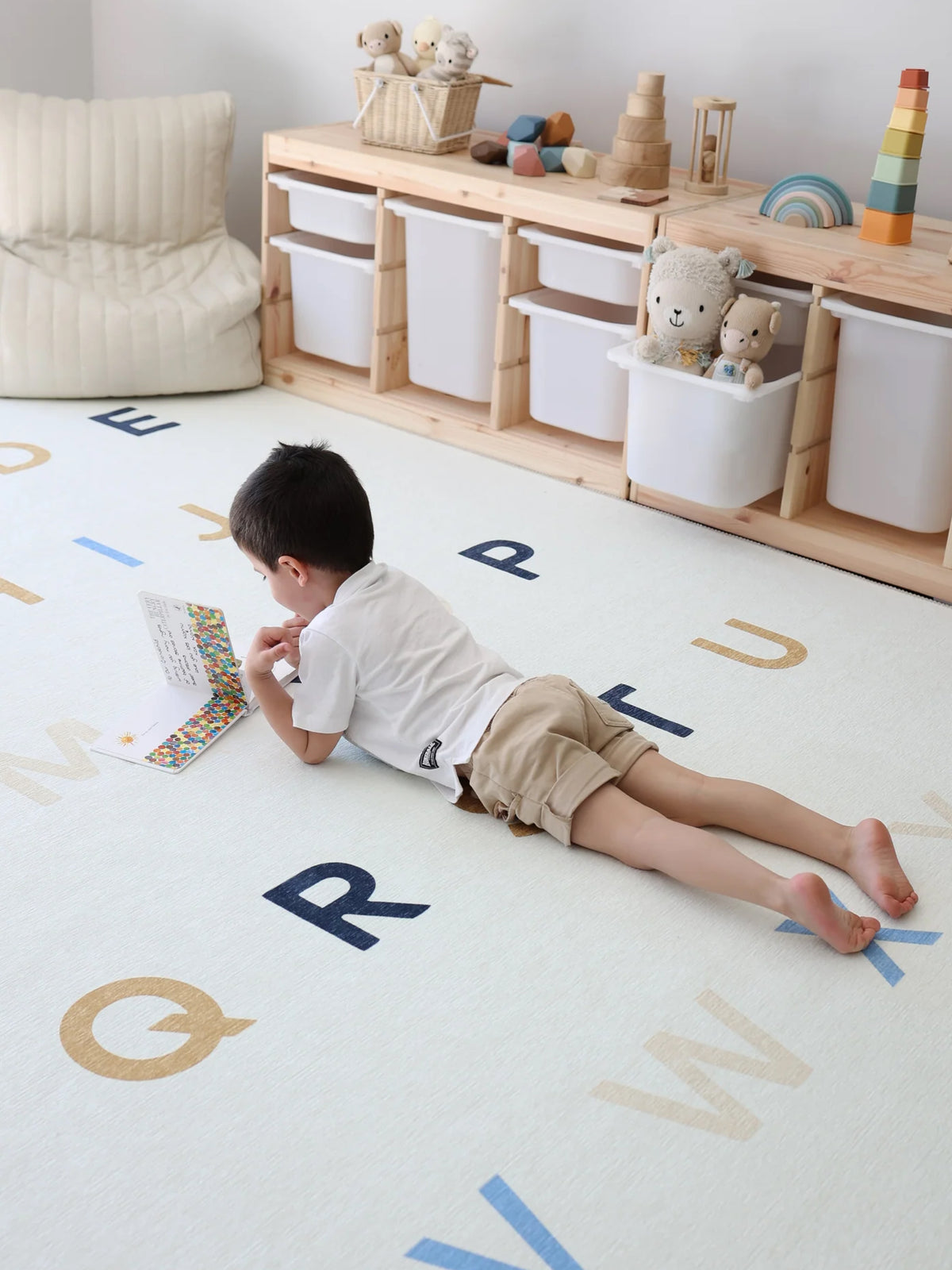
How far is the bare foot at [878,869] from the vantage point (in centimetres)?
136

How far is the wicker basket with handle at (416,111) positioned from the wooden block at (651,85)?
15.0 inches

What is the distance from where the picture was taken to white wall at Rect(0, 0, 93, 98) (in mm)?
3217

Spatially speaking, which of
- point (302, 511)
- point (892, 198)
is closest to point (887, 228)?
point (892, 198)

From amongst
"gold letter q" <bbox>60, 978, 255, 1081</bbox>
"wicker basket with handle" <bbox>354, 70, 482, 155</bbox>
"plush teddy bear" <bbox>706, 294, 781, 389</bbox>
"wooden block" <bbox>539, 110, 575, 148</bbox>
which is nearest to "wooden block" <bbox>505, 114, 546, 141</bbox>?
"wooden block" <bbox>539, 110, 575, 148</bbox>

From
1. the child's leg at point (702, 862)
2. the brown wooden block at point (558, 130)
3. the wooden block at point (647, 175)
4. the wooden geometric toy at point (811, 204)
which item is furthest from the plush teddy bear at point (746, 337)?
the child's leg at point (702, 862)

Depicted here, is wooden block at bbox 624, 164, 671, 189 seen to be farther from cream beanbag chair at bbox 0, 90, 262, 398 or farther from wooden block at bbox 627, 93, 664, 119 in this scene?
cream beanbag chair at bbox 0, 90, 262, 398

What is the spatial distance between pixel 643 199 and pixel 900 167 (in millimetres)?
438

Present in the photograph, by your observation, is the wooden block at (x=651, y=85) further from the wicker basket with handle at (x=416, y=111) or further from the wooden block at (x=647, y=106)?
the wicker basket with handle at (x=416, y=111)

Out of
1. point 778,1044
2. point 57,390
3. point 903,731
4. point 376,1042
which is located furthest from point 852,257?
point 57,390

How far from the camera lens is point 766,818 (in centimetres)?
144

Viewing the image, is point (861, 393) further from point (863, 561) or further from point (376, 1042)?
point (376, 1042)

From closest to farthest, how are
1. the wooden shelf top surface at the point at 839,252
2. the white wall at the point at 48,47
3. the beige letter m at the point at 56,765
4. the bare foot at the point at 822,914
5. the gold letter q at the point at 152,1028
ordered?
the gold letter q at the point at 152,1028
the bare foot at the point at 822,914
the beige letter m at the point at 56,765
the wooden shelf top surface at the point at 839,252
the white wall at the point at 48,47

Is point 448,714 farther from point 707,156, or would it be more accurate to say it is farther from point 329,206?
point 329,206

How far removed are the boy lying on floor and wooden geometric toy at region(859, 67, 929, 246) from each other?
40.5 inches
